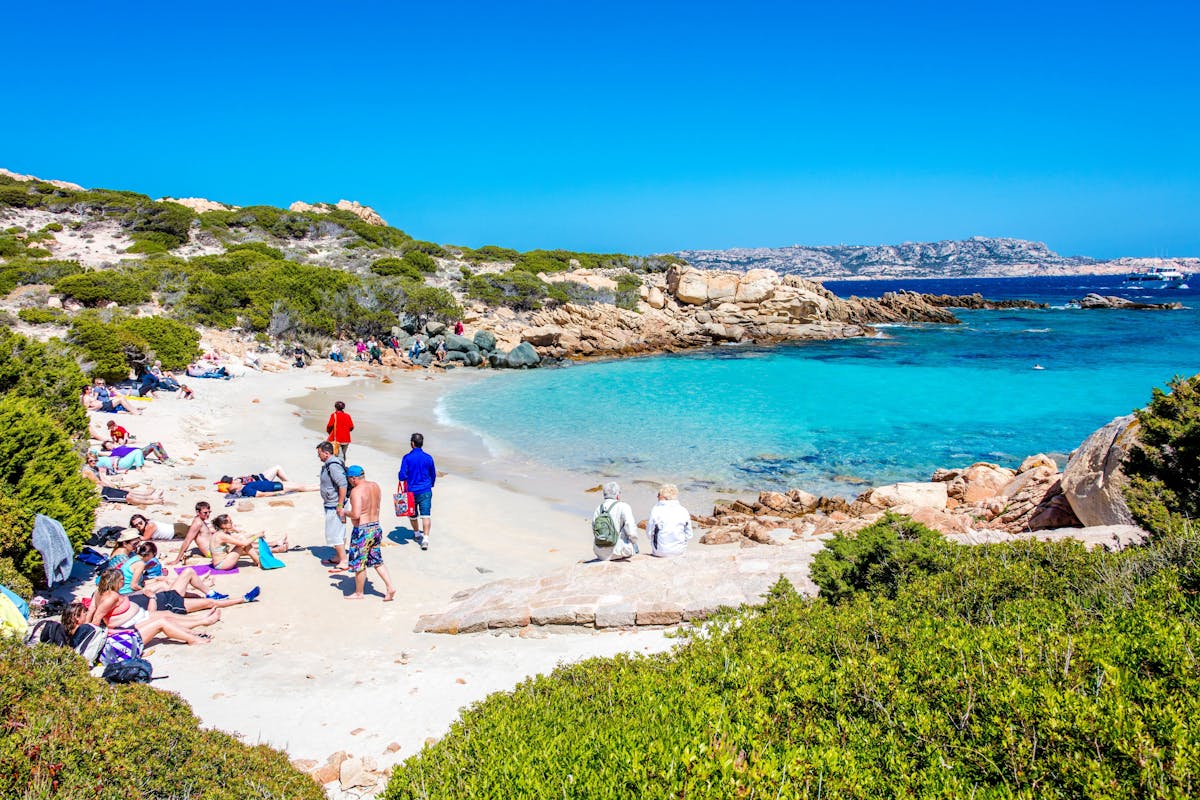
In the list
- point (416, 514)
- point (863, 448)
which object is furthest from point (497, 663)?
point (863, 448)

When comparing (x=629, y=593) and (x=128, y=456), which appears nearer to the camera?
(x=629, y=593)

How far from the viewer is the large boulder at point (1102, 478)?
760 centimetres

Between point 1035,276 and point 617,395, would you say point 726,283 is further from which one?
point 1035,276

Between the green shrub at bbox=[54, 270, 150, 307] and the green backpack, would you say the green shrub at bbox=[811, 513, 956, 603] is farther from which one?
the green shrub at bbox=[54, 270, 150, 307]

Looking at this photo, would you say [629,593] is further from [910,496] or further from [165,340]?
[165,340]

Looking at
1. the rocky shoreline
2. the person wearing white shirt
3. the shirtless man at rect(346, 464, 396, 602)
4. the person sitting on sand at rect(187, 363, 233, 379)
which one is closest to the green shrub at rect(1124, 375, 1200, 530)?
the person wearing white shirt

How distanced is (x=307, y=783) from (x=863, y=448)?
55.7 ft

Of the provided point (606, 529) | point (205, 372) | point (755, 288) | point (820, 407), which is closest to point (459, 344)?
point (205, 372)

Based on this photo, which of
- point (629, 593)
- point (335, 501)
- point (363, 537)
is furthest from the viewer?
point (335, 501)

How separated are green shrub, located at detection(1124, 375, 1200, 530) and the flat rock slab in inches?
125

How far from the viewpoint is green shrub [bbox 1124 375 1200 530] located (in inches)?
241

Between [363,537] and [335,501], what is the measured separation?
121 centimetres

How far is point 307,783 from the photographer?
12.7ft

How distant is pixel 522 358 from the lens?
33.7m
